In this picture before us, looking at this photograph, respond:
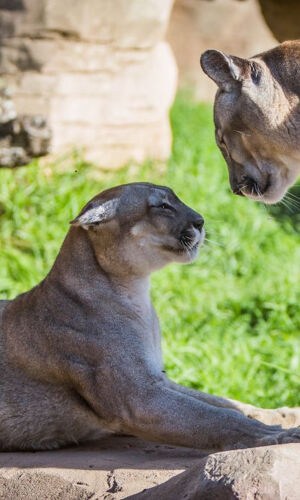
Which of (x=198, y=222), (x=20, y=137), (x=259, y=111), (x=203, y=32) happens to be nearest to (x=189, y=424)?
(x=198, y=222)

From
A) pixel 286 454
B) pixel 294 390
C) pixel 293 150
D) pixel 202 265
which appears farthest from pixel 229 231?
pixel 286 454

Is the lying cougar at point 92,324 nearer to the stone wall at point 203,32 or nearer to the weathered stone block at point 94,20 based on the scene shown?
the weathered stone block at point 94,20

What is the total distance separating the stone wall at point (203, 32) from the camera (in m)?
15.6

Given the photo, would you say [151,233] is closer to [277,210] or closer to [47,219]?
[47,219]

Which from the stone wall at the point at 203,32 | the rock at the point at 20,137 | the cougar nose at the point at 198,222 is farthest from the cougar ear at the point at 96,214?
the stone wall at the point at 203,32

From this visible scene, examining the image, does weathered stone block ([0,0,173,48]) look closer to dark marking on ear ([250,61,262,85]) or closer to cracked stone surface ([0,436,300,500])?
dark marking on ear ([250,61,262,85])

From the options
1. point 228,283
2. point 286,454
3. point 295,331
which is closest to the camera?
point 286,454

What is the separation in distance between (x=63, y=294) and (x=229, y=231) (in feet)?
16.8

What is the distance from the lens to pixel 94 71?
370 inches

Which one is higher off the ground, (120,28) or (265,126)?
(265,126)

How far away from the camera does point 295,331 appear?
7496 millimetres

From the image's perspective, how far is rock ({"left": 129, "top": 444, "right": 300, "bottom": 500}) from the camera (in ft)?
10.6

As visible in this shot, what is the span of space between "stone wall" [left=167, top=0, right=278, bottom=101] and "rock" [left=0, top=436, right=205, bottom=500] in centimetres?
1168

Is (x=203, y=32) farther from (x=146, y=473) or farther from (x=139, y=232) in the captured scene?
(x=146, y=473)
